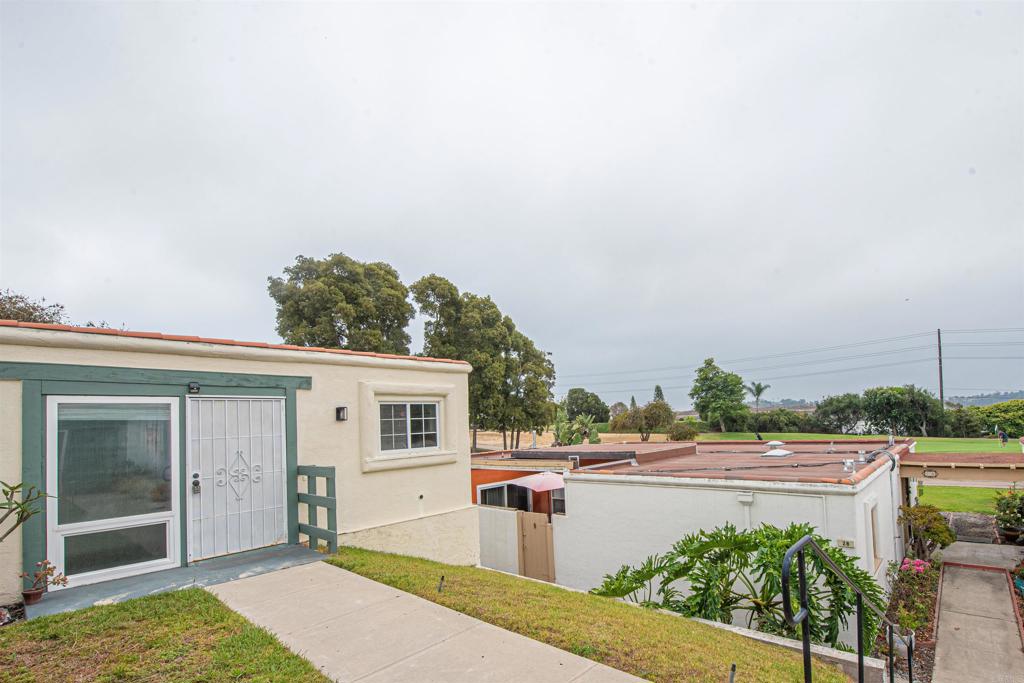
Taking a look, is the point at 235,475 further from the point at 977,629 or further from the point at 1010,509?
the point at 1010,509

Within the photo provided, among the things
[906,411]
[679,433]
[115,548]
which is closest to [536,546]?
[115,548]

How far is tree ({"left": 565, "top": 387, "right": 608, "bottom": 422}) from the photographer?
2459 inches

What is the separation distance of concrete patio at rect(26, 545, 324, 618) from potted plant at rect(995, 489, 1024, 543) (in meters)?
20.5

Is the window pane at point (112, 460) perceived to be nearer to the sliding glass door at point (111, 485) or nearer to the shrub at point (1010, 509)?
the sliding glass door at point (111, 485)

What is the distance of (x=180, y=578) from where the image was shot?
5770mm

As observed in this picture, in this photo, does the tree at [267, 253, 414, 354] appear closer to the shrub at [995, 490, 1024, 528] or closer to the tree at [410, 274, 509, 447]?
the tree at [410, 274, 509, 447]

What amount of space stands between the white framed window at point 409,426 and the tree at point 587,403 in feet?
175

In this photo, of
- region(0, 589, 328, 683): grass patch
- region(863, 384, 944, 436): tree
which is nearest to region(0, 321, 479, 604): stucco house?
region(0, 589, 328, 683): grass patch

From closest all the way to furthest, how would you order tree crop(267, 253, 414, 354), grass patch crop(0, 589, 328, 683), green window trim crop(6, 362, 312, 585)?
1. grass patch crop(0, 589, 328, 683)
2. green window trim crop(6, 362, 312, 585)
3. tree crop(267, 253, 414, 354)

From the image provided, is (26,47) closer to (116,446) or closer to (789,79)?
(116,446)

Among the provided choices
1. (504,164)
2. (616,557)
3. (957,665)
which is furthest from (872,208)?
(616,557)

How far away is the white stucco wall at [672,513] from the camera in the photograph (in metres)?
7.96

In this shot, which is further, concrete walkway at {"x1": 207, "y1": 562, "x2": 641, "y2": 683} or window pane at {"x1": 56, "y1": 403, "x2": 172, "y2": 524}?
window pane at {"x1": 56, "y1": 403, "x2": 172, "y2": 524}

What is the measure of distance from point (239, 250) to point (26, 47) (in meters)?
11.3
